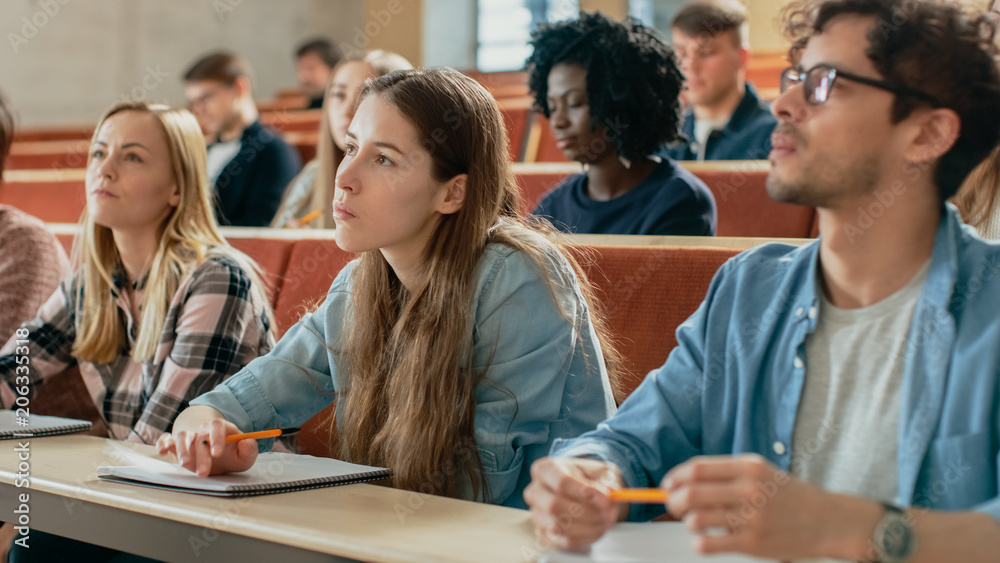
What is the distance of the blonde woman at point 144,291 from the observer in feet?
5.09

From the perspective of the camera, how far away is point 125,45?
20.3 ft

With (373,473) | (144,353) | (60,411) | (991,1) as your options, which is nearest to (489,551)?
(373,473)

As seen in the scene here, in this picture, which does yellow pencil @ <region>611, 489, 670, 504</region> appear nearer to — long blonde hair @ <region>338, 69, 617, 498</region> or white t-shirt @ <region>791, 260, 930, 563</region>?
white t-shirt @ <region>791, 260, 930, 563</region>

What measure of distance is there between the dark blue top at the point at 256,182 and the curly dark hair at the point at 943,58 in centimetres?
282

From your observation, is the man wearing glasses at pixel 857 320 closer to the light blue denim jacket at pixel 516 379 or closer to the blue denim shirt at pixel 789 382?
the blue denim shirt at pixel 789 382

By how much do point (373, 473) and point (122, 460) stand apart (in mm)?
312

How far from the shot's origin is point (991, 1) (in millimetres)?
1747

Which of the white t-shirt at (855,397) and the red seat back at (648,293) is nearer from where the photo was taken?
the white t-shirt at (855,397)

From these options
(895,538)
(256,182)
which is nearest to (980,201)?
(895,538)

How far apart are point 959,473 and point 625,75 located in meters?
1.55

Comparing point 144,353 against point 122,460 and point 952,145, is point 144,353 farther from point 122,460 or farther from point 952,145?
point 952,145

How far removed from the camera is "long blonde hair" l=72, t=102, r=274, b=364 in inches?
64.2

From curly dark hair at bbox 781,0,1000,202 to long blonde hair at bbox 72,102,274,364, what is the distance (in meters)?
1.10

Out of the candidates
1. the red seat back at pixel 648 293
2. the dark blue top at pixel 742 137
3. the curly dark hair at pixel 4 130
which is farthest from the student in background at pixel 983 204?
the curly dark hair at pixel 4 130
